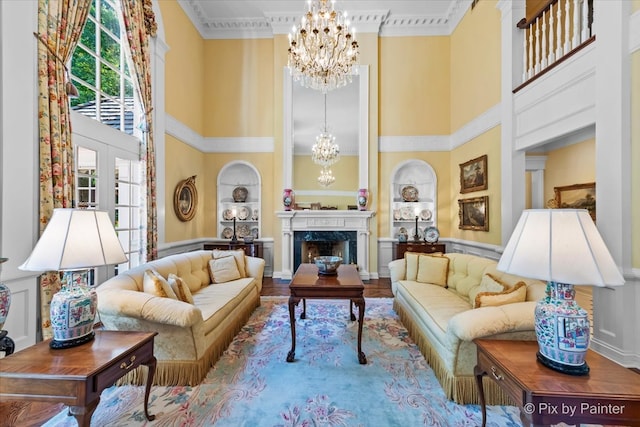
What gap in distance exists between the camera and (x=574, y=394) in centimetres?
124

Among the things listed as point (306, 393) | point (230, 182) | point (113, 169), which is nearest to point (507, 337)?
point (306, 393)

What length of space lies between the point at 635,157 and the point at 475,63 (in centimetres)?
344

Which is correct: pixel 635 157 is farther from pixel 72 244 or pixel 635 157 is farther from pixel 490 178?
pixel 72 244

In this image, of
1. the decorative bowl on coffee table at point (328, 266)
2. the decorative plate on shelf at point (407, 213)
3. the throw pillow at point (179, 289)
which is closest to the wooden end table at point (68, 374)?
the throw pillow at point (179, 289)

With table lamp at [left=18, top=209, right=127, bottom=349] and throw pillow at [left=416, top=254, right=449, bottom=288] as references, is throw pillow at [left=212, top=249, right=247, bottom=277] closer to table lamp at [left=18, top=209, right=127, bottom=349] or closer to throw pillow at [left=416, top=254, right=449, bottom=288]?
table lamp at [left=18, top=209, right=127, bottom=349]

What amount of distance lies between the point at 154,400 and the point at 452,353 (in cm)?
234

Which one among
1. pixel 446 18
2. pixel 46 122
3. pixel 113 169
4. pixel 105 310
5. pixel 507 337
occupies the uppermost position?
pixel 446 18

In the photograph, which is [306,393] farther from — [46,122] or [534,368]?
[46,122]

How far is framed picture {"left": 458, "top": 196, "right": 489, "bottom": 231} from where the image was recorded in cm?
470

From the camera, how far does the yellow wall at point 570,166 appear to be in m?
5.20

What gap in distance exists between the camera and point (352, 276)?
330 cm

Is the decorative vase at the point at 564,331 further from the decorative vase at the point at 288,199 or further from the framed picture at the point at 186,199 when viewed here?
the framed picture at the point at 186,199

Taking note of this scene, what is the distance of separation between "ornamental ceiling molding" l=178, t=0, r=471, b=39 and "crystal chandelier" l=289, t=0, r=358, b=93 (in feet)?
9.34

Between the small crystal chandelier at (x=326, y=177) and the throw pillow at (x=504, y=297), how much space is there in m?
4.36
